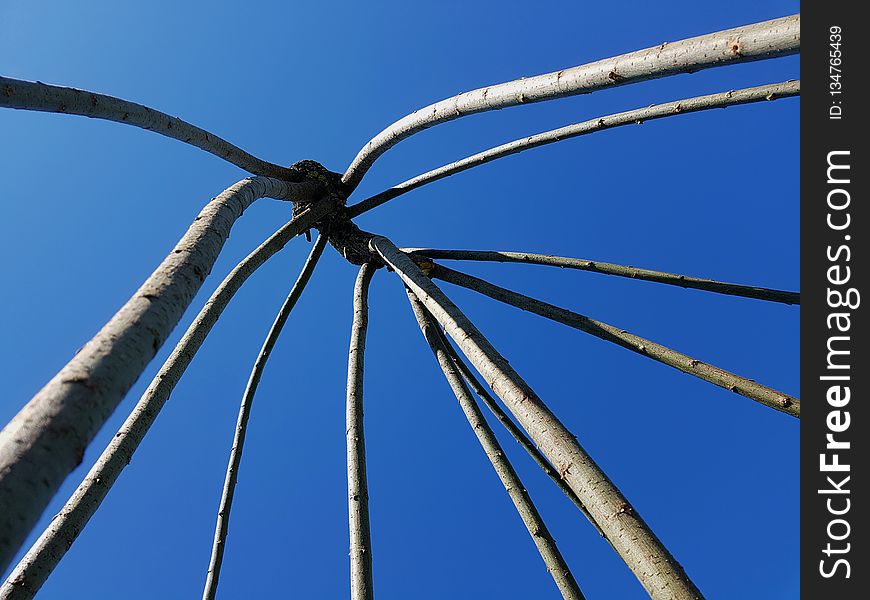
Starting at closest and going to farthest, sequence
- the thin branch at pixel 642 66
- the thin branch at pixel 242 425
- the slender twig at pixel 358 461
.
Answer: the thin branch at pixel 642 66 → the slender twig at pixel 358 461 → the thin branch at pixel 242 425

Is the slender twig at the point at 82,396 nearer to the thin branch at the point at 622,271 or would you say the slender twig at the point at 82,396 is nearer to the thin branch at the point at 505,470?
the thin branch at the point at 505,470

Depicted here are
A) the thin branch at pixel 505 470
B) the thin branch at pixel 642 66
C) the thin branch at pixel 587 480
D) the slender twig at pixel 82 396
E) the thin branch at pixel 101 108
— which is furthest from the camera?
the thin branch at pixel 505 470

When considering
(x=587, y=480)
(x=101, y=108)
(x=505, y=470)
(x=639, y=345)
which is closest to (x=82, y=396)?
(x=587, y=480)

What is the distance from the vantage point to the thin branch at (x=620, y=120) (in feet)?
15.5

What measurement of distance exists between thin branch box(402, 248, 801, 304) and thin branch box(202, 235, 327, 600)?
1.14 metres

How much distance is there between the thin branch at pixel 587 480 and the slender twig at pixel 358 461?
1.77m

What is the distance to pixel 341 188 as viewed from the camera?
24.9ft

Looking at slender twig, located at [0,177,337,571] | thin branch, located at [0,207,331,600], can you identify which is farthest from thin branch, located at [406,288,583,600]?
slender twig, located at [0,177,337,571]

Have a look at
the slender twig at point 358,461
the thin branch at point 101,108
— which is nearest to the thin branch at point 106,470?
the thin branch at point 101,108

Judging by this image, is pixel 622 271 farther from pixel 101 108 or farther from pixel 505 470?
pixel 101 108

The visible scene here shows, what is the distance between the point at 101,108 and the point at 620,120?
3.86 metres

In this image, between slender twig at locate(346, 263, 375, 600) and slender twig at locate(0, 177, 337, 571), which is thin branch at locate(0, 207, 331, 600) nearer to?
slender twig at locate(0, 177, 337, 571)

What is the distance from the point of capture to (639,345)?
220 inches
